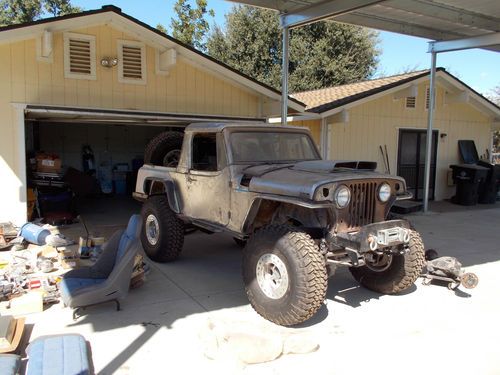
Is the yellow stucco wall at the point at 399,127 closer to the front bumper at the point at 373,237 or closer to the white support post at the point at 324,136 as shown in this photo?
the white support post at the point at 324,136

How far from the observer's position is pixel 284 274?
432 centimetres

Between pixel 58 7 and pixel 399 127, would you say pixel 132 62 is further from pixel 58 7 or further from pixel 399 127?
pixel 58 7

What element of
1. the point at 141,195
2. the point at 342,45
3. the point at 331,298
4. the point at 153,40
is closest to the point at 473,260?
the point at 331,298

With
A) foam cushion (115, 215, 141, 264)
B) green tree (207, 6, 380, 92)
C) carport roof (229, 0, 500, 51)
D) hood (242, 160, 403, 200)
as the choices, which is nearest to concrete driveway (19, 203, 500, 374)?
foam cushion (115, 215, 141, 264)

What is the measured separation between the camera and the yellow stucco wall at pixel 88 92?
8.13 meters

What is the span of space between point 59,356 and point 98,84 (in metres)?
6.66

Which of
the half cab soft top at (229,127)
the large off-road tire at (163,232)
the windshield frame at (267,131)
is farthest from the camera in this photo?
the large off-road tire at (163,232)

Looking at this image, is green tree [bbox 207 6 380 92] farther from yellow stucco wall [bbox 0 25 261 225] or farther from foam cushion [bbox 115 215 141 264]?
foam cushion [bbox 115 215 141 264]

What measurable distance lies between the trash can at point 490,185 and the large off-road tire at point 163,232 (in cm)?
1173

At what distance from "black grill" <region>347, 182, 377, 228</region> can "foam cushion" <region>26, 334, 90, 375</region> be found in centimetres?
274

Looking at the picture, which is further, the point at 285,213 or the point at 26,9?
the point at 26,9

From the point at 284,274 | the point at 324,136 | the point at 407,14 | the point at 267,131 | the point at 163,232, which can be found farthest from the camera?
the point at 324,136

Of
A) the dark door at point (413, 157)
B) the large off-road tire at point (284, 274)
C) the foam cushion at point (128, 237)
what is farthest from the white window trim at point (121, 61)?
the dark door at point (413, 157)

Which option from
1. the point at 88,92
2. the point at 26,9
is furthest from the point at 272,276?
the point at 26,9
